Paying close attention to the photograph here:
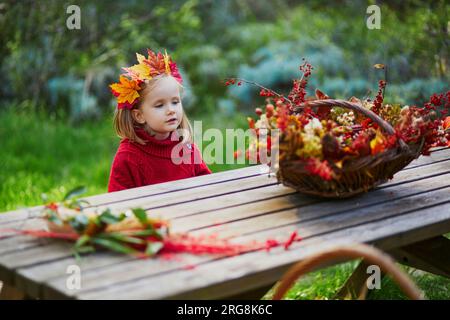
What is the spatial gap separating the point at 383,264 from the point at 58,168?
170 inches

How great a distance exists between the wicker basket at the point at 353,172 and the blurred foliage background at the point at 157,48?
265 cm

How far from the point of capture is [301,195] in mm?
2789

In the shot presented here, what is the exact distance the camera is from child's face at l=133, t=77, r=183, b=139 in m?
3.45

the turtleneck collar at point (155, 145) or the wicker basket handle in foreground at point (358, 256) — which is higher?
the turtleneck collar at point (155, 145)

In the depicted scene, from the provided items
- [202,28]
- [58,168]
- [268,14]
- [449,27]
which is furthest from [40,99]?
[268,14]

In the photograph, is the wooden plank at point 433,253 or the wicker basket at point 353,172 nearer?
the wicker basket at point 353,172

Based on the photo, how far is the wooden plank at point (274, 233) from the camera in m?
2.01

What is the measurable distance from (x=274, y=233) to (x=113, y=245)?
19.6 inches

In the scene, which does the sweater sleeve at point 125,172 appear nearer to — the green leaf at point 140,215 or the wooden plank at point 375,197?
the wooden plank at point 375,197

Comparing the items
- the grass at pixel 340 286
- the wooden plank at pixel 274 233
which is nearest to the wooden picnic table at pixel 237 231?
the wooden plank at pixel 274 233

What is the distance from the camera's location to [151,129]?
141 inches

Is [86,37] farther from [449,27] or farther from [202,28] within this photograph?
[449,27]

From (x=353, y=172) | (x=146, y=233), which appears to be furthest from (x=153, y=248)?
(x=353, y=172)

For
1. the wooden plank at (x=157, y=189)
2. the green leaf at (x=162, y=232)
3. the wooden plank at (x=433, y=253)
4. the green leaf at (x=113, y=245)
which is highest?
the wooden plank at (x=157, y=189)
